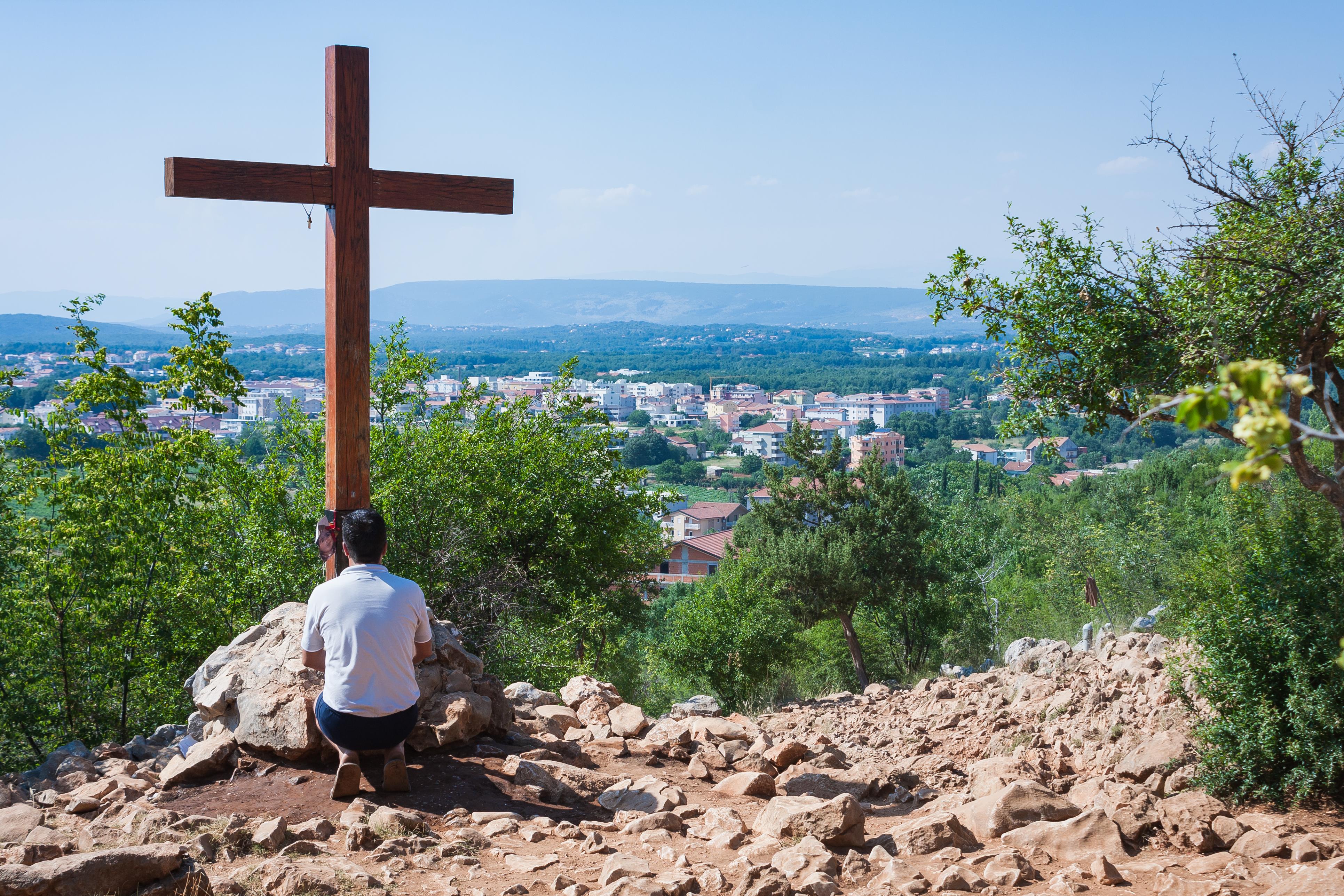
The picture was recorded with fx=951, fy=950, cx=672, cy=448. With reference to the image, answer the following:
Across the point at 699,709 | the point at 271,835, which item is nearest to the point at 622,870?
the point at 271,835

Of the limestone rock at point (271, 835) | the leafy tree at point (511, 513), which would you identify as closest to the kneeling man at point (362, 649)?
the limestone rock at point (271, 835)

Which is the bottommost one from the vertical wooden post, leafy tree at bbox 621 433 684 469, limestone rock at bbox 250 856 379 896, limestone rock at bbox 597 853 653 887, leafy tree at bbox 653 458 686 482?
leafy tree at bbox 653 458 686 482

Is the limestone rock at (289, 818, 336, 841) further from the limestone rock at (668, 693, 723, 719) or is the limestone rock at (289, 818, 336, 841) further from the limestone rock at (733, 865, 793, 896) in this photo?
the limestone rock at (668, 693, 723, 719)

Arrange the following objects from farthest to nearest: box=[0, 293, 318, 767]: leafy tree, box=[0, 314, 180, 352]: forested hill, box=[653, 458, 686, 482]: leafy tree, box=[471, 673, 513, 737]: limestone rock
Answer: box=[653, 458, 686, 482]: leafy tree → box=[0, 314, 180, 352]: forested hill → box=[0, 293, 318, 767]: leafy tree → box=[471, 673, 513, 737]: limestone rock

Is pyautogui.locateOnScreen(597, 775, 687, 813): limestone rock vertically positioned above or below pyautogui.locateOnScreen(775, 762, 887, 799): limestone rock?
above

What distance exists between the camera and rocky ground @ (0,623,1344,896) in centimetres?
357

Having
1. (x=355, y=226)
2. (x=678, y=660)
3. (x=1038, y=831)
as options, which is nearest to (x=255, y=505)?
(x=355, y=226)

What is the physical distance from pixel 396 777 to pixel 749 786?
189 centimetres

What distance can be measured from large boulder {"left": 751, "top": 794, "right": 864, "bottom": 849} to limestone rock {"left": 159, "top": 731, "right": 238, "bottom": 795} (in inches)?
103

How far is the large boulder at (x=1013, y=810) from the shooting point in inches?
176

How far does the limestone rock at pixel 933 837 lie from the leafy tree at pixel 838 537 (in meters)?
18.3

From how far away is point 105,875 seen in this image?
10.2 ft

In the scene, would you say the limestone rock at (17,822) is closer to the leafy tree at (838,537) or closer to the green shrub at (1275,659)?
the green shrub at (1275,659)

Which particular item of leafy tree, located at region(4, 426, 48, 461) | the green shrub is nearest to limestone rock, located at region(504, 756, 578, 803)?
the green shrub
